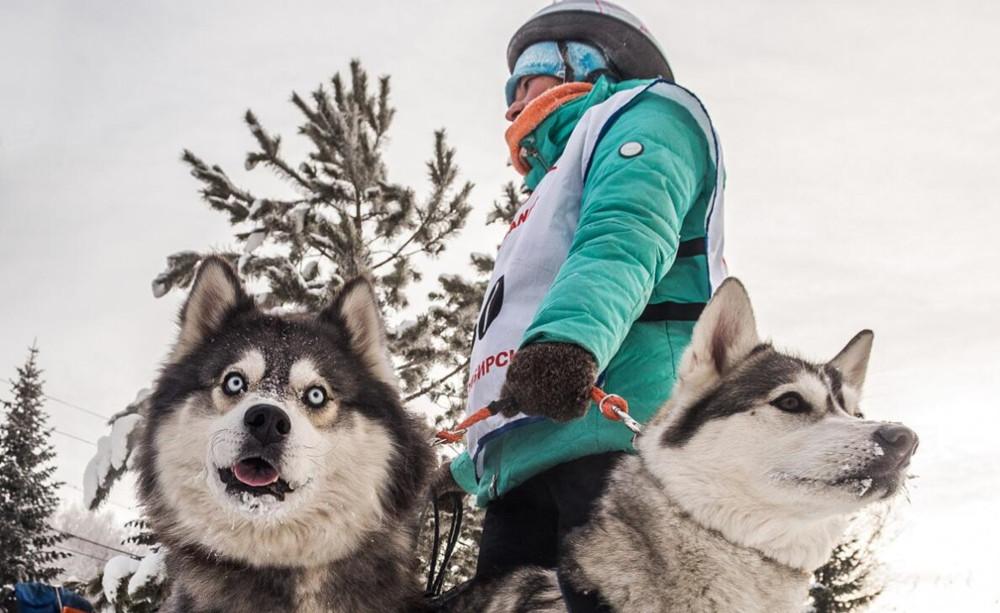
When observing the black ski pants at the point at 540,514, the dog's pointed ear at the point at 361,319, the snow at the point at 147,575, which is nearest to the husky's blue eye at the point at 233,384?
the dog's pointed ear at the point at 361,319

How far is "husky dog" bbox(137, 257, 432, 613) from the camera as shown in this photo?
2238 millimetres

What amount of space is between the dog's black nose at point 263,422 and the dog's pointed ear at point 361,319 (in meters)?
0.62

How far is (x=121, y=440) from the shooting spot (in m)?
8.59

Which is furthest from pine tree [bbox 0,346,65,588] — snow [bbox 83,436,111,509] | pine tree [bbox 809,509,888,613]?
pine tree [bbox 809,509,888,613]

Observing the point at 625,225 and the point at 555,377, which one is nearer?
the point at 555,377

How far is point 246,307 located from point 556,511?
1316mm

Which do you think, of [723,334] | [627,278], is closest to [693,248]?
[723,334]

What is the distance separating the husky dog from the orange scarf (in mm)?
993

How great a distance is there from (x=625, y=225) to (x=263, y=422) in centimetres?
115

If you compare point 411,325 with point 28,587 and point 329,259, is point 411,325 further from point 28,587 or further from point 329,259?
point 28,587

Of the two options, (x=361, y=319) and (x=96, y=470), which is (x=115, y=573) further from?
(x=361, y=319)

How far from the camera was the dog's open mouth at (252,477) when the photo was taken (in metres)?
2.21

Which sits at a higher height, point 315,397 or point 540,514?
point 315,397

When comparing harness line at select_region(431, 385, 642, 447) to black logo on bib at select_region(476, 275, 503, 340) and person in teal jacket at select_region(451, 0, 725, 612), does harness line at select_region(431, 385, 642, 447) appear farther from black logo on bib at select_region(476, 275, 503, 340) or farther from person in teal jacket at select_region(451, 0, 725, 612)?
black logo on bib at select_region(476, 275, 503, 340)
